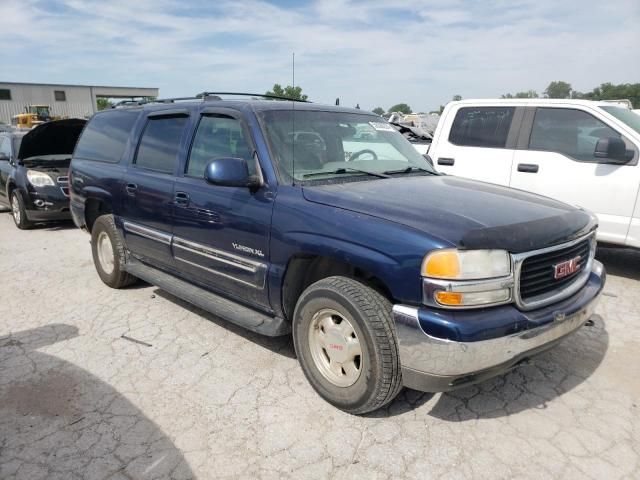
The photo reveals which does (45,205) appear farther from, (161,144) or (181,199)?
(181,199)

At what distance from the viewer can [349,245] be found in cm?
265

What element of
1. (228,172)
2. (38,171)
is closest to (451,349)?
(228,172)

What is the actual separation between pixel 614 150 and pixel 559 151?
0.61 m

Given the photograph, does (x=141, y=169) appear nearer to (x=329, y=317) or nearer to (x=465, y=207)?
(x=329, y=317)

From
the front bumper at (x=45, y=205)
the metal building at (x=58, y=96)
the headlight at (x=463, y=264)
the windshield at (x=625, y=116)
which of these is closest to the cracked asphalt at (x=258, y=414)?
the headlight at (x=463, y=264)

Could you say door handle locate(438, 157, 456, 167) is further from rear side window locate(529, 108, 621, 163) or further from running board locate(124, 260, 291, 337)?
running board locate(124, 260, 291, 337)

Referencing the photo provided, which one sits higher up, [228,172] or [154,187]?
[228,172]

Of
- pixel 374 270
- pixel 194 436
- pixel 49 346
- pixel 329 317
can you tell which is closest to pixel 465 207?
pixel 374 270

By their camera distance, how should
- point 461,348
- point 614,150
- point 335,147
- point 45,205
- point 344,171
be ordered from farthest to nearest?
point 45,205, point 614,150, point 335,147, point 344,171, point 461,348

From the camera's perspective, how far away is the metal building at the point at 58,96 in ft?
174

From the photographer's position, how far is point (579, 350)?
3697 millimetres

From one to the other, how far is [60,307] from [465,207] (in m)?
3.91

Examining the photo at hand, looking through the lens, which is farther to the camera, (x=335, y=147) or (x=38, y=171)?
(x=38, y=171)

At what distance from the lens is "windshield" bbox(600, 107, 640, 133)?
17.8ft
